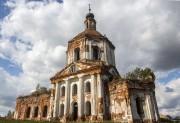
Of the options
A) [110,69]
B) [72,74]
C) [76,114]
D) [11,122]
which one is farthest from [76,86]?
[11,122]

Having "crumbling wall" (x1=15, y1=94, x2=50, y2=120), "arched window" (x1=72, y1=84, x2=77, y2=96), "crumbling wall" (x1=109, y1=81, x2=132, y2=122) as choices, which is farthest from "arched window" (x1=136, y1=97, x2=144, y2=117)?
"crumbling wall" (x1=15, y1=94, x2=50, y2=120)

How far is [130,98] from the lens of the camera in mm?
20062

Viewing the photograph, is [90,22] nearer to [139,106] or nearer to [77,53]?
[77,53]

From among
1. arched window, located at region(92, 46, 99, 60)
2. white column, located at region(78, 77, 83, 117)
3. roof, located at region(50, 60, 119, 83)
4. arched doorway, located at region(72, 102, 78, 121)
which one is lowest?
arched doorway, located at region(72, 102, 78, 121)

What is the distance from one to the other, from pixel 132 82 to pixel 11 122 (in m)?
13.9

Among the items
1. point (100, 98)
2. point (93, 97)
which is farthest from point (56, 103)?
point (100, 98)

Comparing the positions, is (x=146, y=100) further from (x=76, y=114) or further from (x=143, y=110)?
(x=76, y=114)

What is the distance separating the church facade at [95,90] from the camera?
20172mm

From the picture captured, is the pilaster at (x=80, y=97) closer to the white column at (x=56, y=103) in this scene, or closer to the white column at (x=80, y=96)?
the white column at (x=80, y=96)

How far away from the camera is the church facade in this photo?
20172 mm

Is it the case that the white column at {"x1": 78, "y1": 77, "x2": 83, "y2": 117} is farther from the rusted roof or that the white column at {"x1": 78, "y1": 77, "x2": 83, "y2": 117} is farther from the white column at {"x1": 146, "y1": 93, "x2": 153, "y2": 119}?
the white column at {"x1": 146, "y1": 93, "x2": 153, "y2": 119}

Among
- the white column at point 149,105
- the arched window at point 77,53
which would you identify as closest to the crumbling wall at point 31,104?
the arched window at point 77,53

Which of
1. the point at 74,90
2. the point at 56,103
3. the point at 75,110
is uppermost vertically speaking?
the point at 74,90

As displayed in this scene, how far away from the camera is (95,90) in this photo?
21875 millimetres
